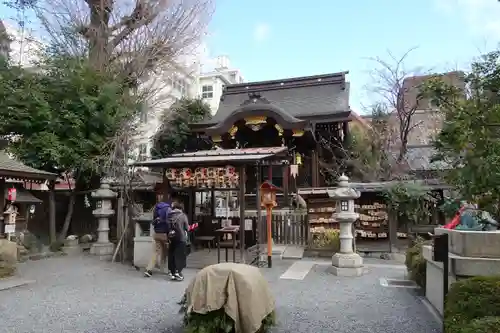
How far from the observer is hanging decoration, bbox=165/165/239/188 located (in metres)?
10.3

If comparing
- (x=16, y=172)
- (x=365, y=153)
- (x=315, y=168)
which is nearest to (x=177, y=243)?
(x=16, y=172)

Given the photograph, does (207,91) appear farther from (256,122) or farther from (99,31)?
(99,31)

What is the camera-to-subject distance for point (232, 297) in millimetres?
4531

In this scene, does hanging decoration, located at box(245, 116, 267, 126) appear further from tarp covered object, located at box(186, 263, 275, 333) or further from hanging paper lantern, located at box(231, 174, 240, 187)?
tarp covered object, located at box(186, 263, 275, 333)

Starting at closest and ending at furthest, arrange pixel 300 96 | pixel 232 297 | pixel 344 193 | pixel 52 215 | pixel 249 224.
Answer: pixel 232 297 < pixel 344 193 < pixel 249 224 < pixel 52 215 < pixel 300 96

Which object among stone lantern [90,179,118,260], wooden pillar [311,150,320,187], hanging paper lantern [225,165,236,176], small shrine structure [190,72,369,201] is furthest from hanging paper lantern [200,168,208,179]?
wooden pillar [311,150,320,187]

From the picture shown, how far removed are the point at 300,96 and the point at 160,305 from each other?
Answer: 16735mm

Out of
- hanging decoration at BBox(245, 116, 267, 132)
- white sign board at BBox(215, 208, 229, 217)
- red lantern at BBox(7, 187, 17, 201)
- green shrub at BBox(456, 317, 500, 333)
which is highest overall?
hanging decoration at BBox(245, 116, 267, 132)

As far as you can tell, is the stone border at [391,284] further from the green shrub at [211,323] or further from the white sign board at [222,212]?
the white sign board at [222,212]

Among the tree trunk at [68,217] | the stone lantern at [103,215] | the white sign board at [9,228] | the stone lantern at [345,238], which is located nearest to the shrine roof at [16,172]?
the white sign board at [9,228]

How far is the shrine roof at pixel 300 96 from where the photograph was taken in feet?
64.2

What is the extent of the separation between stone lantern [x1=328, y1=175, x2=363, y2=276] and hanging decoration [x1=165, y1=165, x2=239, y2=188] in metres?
2.73

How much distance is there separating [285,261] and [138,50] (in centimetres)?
1161

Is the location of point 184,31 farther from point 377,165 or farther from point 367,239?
point 367,239
